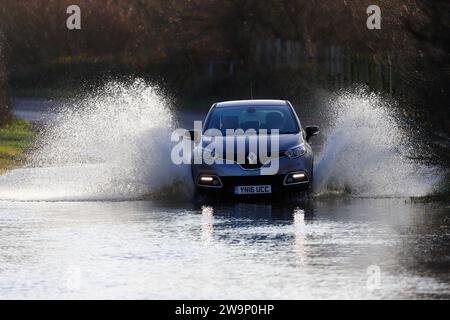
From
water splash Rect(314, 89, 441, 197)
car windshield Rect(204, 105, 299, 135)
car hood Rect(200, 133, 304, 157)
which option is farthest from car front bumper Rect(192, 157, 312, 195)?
water splash Rect(314, 89, 441, 197)

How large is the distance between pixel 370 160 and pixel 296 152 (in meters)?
2.73

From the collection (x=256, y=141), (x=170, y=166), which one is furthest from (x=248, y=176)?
(x=170, y=166)

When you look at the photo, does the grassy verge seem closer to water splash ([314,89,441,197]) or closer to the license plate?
water splash ([314,89,441,197])

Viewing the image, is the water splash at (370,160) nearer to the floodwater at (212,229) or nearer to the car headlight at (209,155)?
the floodwater at (212,229)

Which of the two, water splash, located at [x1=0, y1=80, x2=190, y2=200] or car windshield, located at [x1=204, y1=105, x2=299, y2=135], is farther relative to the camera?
water splash, located at [x1=0, y1=80, x2=190, y2=200]

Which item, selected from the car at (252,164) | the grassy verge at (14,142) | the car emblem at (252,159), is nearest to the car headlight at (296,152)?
the car at (252,164)

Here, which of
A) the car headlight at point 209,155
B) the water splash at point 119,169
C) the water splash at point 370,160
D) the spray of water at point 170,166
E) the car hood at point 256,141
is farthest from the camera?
the water splash at point 119,169

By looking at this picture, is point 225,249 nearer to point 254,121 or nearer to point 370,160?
point 254,121

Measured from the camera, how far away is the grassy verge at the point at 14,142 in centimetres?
2986

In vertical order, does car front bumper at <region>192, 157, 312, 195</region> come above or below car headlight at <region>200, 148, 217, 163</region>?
below

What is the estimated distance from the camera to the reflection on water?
12.1 metres

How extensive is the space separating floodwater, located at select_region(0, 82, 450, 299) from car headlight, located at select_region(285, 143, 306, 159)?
739mm

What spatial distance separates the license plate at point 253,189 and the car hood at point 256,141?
50 centimetres

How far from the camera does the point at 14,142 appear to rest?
34625 millimetres
